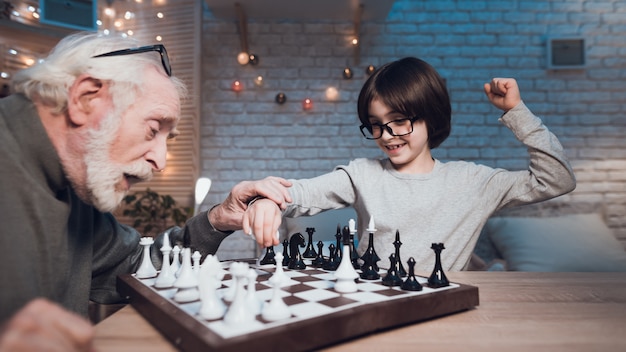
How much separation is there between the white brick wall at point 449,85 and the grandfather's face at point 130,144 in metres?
2.42

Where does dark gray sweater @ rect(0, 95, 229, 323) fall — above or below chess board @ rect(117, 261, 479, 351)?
above

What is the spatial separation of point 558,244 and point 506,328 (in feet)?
8.40

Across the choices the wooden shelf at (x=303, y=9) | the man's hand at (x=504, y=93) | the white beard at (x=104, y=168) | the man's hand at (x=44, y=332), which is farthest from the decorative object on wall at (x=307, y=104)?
the man's hand at (x=44, y=332)

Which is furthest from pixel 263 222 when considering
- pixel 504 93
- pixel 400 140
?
pixel 504 93

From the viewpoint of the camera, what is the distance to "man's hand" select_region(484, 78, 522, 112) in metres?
1.45

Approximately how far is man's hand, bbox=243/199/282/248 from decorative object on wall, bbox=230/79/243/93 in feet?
8.33

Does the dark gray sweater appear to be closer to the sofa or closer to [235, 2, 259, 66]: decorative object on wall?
the sofa

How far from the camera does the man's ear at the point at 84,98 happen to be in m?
0.94

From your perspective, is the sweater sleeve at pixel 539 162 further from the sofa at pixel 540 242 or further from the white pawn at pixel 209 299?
the sofa at pixel 540 242

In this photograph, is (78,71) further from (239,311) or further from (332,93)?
(332,93)

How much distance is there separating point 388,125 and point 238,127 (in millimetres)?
2186

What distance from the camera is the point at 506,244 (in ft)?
9.98

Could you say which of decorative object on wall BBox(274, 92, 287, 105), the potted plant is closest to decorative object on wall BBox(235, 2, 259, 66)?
decorative object on wall BBox(274, 92, 287, 105)

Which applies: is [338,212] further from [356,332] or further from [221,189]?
[356,332]
